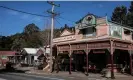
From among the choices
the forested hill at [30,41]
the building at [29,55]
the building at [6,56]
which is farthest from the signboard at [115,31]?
the forested hill at [30,41]

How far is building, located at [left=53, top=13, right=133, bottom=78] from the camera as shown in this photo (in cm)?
2727

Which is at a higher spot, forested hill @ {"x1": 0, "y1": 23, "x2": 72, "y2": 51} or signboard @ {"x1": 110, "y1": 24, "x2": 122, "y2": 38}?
forested hill @ {"x1": 0, "y1": 23, "x2": 72, "y2": 51}

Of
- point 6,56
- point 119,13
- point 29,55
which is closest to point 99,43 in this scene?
point 29,55

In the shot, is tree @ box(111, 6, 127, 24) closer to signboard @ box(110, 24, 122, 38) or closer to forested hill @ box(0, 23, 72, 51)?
forested hill @ box(0, 23, 72, 51)

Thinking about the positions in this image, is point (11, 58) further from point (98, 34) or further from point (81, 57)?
point (98, 34)

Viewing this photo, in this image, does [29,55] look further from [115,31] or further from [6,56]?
[115,31]

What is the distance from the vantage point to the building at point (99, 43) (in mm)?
27266

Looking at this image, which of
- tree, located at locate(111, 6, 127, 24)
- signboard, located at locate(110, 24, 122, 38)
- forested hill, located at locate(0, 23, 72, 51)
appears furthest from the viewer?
forested hill, located at locate(0, 23, 72, 51)

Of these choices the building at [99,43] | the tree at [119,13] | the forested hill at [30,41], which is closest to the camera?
the building at [99,43]

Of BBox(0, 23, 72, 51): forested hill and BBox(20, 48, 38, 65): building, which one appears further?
BBox(0, 23, 72, 51): forested hill

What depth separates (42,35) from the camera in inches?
2894

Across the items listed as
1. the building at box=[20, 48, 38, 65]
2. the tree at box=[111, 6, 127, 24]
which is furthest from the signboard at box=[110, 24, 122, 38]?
the tree at box=[111, 6, 127, 24]

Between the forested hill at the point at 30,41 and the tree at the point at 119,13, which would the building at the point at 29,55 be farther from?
the tree at the point at 119,13

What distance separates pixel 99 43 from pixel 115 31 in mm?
4442
